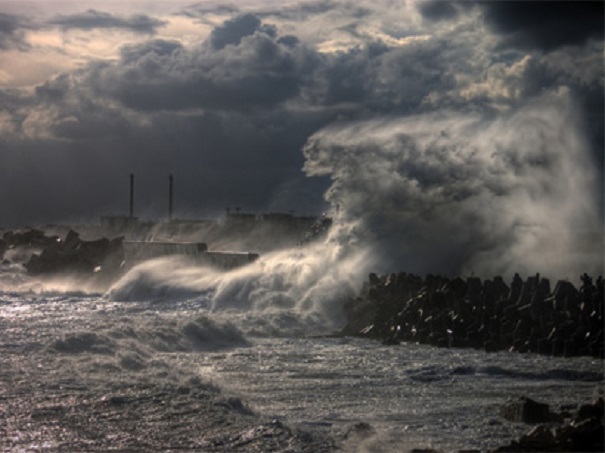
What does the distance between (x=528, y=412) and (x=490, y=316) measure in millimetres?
8155

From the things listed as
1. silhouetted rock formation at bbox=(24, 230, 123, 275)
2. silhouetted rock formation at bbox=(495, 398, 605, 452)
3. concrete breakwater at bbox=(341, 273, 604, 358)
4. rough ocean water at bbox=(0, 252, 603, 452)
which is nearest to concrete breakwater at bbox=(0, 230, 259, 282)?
silhouetted rock formation at bbox=(24, 230, 123, 275)

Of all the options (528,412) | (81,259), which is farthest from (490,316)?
(81,259)

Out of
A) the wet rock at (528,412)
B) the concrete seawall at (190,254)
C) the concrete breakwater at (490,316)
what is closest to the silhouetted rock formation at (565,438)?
the wet rock at (528,412)

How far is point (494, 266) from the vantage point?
28078 millimetres

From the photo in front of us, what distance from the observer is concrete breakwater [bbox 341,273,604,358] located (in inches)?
725

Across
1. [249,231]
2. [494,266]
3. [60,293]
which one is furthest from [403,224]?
[249,231]

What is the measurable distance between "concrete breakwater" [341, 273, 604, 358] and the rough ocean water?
0.55 m

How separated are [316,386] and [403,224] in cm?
1560

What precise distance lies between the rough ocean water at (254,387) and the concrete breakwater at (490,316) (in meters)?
0.55

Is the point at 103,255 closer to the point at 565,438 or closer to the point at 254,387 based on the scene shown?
the point at 254,387

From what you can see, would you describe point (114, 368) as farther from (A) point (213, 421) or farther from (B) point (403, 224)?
(B) point (403, 224)

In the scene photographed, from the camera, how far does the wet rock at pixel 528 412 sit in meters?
11.7

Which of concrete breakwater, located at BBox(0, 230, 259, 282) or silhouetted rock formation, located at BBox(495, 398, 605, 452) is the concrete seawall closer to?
concrete breakwater, located at BBox(0, 230, 259, 282)

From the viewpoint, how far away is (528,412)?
1176 centimetres
